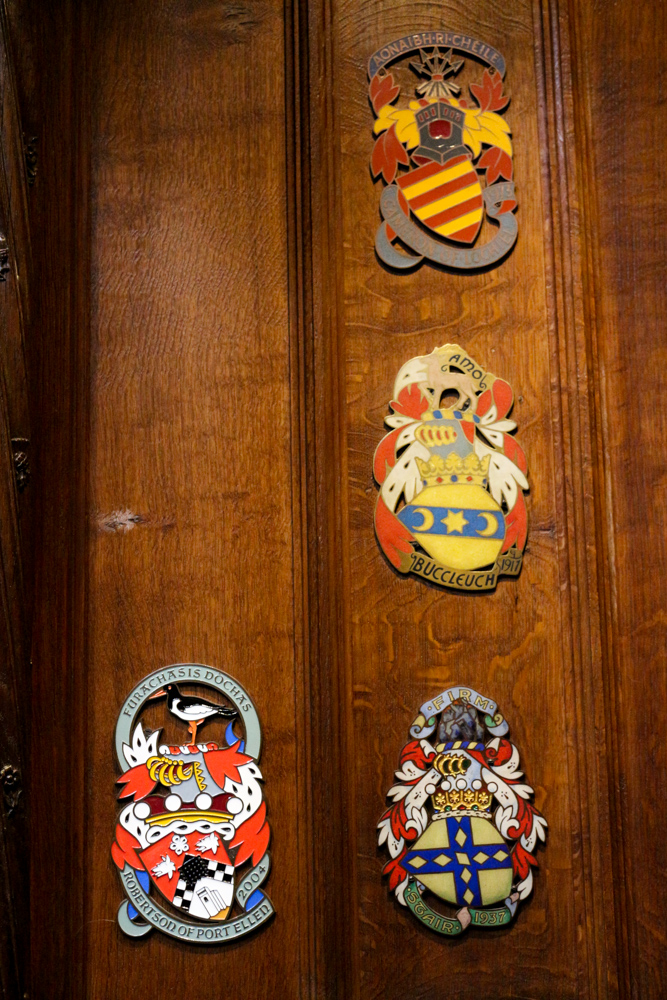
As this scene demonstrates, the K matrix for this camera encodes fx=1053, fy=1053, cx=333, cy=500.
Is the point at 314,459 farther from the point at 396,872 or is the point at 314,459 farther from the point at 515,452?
the point at 396,872

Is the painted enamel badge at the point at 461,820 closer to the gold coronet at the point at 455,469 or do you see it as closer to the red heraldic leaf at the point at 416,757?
the red heraldic leaf at the point at 416,757

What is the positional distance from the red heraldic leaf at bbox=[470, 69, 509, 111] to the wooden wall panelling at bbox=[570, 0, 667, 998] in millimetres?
106

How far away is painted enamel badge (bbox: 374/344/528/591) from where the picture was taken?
1362mm

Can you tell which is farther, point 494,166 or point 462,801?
point 494,166

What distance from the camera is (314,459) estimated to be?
1.40 metres

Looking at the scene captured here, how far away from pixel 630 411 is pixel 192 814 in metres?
0.77

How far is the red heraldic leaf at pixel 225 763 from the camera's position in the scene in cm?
133

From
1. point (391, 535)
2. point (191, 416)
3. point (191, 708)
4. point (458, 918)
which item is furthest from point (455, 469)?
point (458, 918)

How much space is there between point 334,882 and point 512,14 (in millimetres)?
1204

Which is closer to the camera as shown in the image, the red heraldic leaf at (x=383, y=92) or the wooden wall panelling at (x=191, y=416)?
the wooden wall panelling at (x=191, y=416)

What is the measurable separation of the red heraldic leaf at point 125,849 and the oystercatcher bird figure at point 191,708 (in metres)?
0.15

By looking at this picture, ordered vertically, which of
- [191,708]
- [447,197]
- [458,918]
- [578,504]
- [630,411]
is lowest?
[458,918]

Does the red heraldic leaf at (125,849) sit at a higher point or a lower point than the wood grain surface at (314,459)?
lower

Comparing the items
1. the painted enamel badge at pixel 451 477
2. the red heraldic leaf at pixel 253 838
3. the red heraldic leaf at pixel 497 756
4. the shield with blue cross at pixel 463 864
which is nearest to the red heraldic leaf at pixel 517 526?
the painted enamel badge at pixel 451 477
